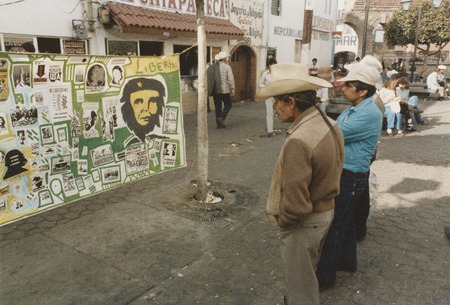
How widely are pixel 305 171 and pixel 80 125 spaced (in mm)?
2876

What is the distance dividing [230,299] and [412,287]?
5.44 feet

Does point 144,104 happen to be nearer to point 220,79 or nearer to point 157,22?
point 220,79

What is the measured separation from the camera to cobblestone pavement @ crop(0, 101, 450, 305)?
3244 millimetres

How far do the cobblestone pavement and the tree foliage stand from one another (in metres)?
21.2

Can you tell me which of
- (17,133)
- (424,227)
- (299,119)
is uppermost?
(299,119)

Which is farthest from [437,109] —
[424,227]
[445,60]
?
[445,60]

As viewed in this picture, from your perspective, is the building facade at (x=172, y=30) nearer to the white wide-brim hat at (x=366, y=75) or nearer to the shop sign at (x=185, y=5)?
the shop sign at (x=185, y=5)

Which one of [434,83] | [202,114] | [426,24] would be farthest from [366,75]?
[426,24]

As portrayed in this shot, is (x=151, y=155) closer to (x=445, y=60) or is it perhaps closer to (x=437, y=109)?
(x=437, y=109)

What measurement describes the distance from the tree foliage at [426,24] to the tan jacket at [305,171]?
77.6 ft

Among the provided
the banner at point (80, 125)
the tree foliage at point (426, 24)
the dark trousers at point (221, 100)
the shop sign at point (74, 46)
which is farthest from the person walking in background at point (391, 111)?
the tree foliage at point (426, 24)

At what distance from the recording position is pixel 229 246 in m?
4.05

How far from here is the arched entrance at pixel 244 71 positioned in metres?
15.3

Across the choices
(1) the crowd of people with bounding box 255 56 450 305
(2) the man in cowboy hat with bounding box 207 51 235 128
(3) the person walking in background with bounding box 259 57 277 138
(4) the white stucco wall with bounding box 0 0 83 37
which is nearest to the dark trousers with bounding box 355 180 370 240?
(1) the crowd of people with bounding box 255 56 450 305
